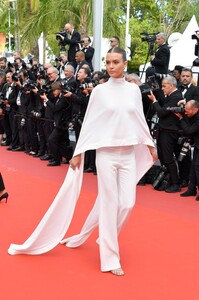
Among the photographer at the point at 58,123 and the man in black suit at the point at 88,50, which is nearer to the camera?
the photographer at the point at 58,123

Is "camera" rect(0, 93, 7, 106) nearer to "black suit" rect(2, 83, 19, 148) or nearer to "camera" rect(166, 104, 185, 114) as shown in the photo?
"black suit" rect(2, 83, 19, 148)

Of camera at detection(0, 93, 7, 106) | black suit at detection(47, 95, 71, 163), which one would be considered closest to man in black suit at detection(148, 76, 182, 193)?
black suit at detection(47, 95, 71, 163)

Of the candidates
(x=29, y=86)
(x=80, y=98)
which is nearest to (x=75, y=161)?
(x=80, y=98)

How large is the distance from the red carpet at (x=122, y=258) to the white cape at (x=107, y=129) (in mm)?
397

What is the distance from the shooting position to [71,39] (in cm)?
1152

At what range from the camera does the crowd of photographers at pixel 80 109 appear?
6.99m

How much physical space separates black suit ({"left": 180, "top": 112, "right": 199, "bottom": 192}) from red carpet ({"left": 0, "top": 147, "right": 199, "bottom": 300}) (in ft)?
0.80

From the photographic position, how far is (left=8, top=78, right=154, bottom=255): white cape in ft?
13.4

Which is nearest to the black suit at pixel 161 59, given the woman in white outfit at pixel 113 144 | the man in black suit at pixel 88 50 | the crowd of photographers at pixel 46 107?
the crowd of photographers at pixel 46 107

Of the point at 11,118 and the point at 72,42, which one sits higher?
the point at 72,42

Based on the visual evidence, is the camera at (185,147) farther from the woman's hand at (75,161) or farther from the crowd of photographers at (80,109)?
the woman's hand at (75,161)

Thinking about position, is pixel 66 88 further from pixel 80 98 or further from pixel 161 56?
pixel 161 56

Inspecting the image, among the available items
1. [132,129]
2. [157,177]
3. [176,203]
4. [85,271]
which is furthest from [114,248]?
[157,177]

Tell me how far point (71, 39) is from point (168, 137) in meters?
5.22
